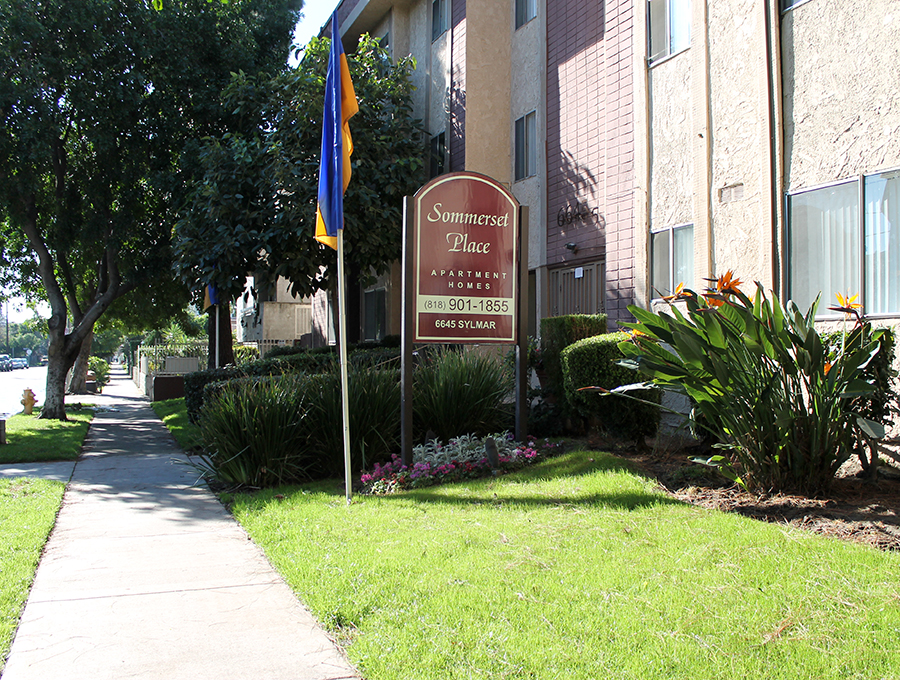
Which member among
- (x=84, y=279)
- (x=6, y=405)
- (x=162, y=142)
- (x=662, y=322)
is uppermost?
(x=162, y=142)

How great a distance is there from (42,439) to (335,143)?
945 centimetres

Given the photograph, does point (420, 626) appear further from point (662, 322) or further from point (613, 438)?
point (613, 438)

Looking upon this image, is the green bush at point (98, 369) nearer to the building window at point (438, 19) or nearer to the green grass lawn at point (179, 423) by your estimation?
the green grass lawn at point (179, 423)

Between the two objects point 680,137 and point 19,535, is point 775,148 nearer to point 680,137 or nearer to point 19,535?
point 680,137

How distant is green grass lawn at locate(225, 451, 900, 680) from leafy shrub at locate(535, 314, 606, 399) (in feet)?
11.2

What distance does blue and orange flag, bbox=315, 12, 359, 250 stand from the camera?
24.9ft

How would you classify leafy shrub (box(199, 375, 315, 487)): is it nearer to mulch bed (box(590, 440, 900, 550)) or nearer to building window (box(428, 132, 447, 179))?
mulch bed (box(590, 440, 900, 550))

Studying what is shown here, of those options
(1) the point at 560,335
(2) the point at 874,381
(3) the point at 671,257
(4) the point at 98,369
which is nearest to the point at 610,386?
(1) the point at 560,335

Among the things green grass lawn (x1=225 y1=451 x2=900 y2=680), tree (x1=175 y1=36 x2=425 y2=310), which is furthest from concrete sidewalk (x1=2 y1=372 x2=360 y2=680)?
tree (x1=175 y1=36 x2=425 y2=310)

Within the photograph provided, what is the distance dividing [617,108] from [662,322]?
6.15m

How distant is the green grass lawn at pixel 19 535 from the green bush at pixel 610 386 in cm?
513

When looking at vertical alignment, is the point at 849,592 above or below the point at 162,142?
below

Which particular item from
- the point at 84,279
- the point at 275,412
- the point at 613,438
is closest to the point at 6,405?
the point at 84,279

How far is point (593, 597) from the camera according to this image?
4.07 meters
